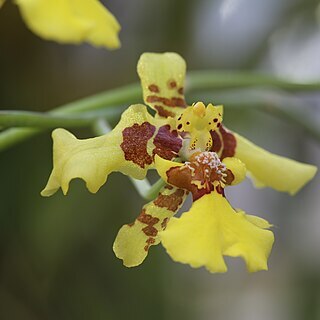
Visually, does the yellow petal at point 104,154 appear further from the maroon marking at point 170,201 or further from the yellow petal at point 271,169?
the yellow petal at point 271,169

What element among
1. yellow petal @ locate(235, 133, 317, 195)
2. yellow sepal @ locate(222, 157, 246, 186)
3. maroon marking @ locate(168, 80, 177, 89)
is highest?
maroon marking @ locate(168, 80, 177, 89)

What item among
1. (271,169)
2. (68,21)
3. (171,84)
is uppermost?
(68,21)

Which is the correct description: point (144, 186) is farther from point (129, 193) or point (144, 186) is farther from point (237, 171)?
point (129, 193)

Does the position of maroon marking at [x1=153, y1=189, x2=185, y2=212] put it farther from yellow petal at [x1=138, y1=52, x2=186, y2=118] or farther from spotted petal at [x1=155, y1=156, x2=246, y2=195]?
yellow petal at [x1=138, y1=52, x2=186, y2=118]

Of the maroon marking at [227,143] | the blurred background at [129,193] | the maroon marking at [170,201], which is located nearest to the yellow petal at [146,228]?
the maroon marking at [170,201]

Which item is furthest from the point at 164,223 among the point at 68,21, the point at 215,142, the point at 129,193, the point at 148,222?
the point at 129,193

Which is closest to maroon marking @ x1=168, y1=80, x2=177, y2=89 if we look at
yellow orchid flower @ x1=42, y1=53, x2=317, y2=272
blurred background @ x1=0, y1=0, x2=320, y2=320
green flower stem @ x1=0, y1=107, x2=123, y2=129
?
yellow orchid flower @ x1=42, y1=53, x2=317, y2=272
